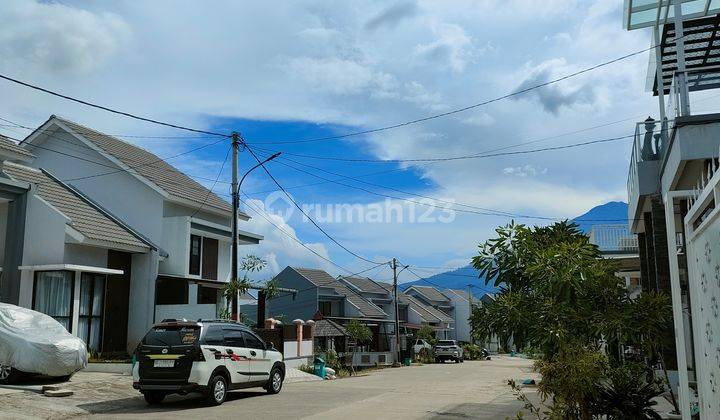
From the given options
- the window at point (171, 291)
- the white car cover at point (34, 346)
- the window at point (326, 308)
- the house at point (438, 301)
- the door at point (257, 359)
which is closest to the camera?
the white car cover at point (34, 346)

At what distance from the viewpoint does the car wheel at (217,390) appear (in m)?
13.9

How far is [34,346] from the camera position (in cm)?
1461

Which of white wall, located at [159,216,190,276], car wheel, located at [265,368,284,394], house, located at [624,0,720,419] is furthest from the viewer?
white wall, located at [159,216,190,276]

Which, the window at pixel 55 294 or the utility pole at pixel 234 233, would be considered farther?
the utility pole at pixel 234 233

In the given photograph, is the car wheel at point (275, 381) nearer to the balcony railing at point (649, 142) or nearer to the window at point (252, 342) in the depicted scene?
the window at point (252, 342)

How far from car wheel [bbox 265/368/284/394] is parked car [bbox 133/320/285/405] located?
132cm

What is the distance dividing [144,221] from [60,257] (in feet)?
19.3

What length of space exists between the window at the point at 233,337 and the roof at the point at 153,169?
1170 centimetres

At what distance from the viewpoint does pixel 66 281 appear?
802 inches

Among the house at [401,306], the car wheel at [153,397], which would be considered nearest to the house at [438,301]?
the house at [401,306]

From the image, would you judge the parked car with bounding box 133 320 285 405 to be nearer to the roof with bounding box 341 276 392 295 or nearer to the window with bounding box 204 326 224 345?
the window with bounding box 204 326 224 345

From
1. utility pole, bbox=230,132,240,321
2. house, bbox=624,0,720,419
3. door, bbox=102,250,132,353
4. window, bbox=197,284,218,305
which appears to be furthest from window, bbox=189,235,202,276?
house, bbox=624,0,720,419

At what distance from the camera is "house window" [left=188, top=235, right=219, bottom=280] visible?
27.0 metres

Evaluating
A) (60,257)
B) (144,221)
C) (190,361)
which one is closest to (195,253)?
(144,221)
